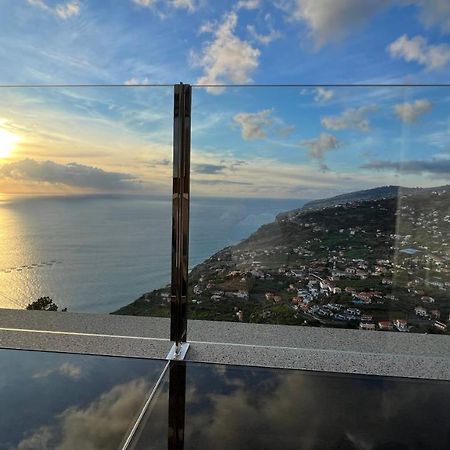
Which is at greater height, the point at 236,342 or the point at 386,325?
the point at 386,325

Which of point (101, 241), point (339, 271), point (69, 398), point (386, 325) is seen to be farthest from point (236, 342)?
point (69, 398)

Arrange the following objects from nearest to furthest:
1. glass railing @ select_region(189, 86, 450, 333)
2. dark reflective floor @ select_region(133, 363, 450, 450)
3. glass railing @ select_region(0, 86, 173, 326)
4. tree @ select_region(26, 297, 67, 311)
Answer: dark reflective floor @ select_region(133, 363, 450, 450) < glass railing @ select_region(189, 86, 450, 333) < glass railing @ select_region(0, 86, 173, 326) < tree @ select_region(26, 297, 67, 311)

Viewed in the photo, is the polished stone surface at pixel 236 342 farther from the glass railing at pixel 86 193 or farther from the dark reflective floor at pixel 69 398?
the dark reflective floor at pixel 69 398

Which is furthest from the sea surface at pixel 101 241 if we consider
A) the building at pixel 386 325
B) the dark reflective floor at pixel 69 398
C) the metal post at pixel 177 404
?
the building at pixel 386 325

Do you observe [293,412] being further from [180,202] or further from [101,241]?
[101,241]

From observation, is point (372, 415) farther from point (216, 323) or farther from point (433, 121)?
point (433, 121)

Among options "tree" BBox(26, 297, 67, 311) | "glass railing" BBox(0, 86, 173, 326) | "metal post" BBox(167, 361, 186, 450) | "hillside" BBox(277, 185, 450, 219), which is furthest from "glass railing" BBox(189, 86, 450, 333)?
"tree" BBox(26, 297, 67, 311)

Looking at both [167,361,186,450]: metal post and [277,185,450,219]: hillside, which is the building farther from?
[167,361,186,450]: metal post
